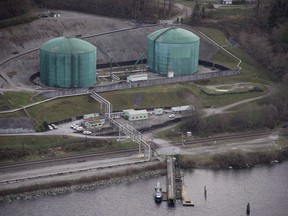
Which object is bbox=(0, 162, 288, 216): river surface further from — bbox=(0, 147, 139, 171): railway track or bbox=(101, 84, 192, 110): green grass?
bbox=(101, 84, 192, 110): green grass

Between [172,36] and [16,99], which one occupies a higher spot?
[172,36]

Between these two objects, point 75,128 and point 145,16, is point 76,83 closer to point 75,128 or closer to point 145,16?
point 75,128

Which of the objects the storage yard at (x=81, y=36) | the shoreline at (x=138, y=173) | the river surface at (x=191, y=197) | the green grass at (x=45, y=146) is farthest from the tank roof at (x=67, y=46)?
the river surface at (x=191, y=197)

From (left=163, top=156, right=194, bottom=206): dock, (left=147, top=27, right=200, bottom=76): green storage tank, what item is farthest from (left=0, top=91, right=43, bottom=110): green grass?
(left=147, top=27, right=200, bottom=76): green storage tank

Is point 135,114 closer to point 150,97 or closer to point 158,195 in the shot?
point 150,97

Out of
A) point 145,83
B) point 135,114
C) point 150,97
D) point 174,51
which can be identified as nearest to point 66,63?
point 145,83
